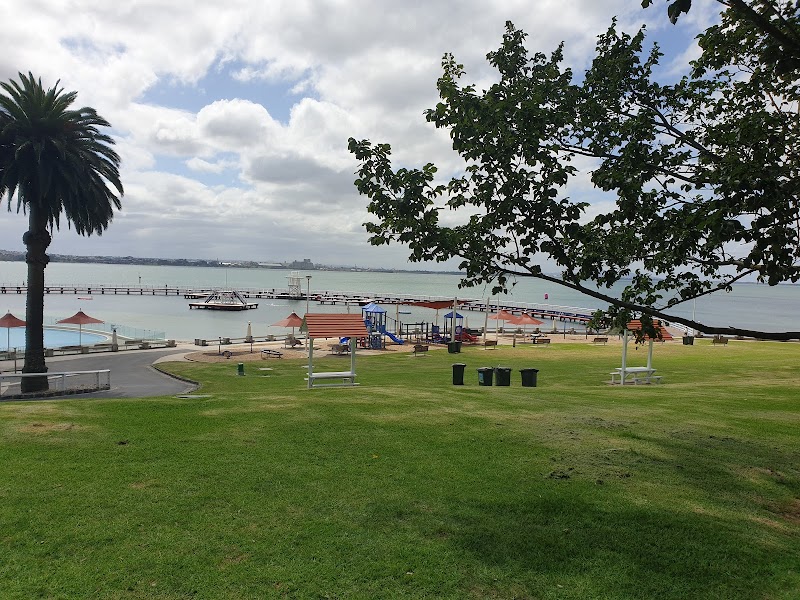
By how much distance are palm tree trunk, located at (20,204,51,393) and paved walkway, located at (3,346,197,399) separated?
124 inches

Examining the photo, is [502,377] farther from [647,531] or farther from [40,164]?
[40,164]

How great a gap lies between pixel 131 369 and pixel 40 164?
36.0 ft

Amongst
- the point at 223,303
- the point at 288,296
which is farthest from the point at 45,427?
the point at 288,296

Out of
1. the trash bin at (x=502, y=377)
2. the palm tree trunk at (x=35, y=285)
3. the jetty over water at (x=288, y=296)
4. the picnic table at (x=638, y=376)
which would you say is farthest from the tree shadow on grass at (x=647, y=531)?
the jetty over water at (x=288, y=296)

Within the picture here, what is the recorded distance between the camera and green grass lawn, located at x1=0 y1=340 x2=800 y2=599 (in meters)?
5.43

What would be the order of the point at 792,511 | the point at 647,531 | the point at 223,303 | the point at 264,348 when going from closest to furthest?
the point at 647,531
the point at 792,511
the point at 264,348
the point at 223,303

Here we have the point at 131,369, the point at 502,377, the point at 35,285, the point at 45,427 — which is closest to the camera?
the point at 45,427

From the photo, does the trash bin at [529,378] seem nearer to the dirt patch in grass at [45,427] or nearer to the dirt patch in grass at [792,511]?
the dirt patch in grass at [792,511]

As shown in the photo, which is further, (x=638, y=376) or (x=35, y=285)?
(x=638, y=376)

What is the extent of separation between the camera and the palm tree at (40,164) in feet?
72.5

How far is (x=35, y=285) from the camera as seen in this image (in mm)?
22344

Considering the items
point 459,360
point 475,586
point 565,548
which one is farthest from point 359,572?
point 459,360

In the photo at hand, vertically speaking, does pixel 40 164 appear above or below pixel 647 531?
above

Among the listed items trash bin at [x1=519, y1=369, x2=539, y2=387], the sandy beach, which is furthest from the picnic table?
the sandy beach
